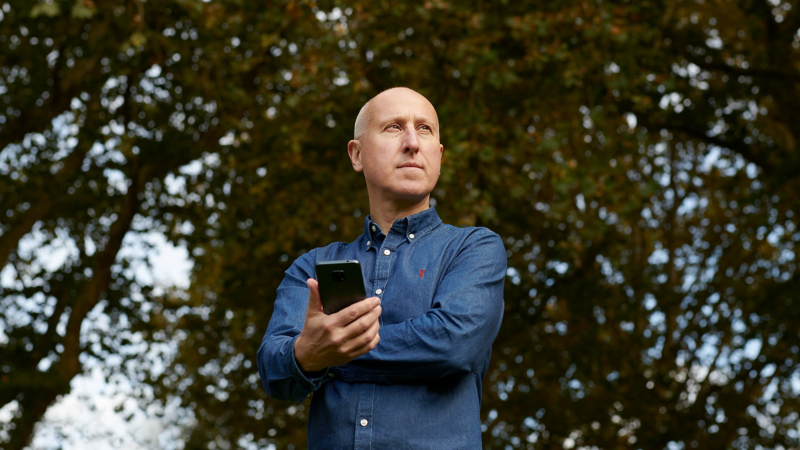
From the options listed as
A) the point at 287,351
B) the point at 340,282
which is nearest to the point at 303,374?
the point at 287,351

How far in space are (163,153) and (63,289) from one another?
10.1 ft

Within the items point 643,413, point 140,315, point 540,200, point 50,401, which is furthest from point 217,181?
point 643,413

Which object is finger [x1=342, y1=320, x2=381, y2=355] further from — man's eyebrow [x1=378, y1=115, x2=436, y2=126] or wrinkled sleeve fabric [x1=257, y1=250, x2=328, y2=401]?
man's eyebrow [x1=378, y1=115, x2=436, y2=126]

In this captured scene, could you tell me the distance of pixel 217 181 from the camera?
11117 mm

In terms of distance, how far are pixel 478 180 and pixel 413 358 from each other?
698cm

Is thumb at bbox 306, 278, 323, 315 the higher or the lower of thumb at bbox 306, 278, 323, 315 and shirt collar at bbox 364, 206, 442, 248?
the higher

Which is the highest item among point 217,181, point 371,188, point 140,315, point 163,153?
point 371,188

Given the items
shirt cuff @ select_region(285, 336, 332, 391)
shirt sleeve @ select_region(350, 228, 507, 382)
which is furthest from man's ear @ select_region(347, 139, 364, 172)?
shirt cuff @ select_region(285, 336, 332, 391)

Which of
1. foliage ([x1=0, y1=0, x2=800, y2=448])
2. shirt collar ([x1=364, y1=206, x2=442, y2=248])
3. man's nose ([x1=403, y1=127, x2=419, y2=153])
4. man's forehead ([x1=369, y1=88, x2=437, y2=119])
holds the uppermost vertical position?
man's forehead ([x1=369, y1=88, x2=437, y2=119])

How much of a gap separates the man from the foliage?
4.72 m

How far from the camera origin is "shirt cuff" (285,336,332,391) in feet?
7.39

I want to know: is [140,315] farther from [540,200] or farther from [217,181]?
[540,200]

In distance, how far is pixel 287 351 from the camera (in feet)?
7.50

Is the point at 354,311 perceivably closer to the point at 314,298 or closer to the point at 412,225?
the point at 314,298
